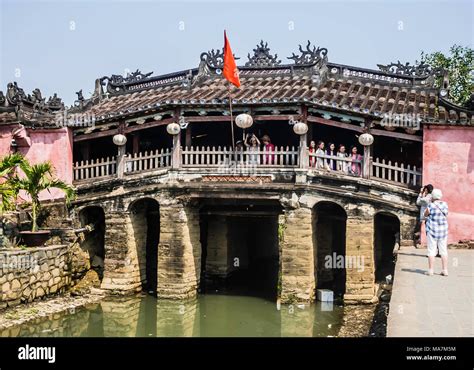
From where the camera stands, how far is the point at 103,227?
18.0m

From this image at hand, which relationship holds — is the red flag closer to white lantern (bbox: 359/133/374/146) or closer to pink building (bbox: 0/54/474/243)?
pink building (bbox: 0/54/474/243)

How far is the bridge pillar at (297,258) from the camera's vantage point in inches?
571

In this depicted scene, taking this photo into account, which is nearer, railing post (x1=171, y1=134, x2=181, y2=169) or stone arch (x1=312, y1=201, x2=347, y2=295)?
railing post (x1=171, y1=134, x2=181, y2=169)

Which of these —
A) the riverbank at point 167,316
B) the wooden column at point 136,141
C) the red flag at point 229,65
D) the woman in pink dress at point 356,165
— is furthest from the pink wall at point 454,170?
the wooden column at point 136,141

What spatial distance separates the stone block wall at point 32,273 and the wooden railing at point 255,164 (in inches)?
105

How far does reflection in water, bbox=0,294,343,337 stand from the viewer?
13047 mm

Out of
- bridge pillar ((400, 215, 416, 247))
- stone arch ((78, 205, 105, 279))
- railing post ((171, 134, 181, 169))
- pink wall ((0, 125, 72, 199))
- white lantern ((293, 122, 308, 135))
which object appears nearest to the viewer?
bridge pillar ((400, 215, 416, 247))

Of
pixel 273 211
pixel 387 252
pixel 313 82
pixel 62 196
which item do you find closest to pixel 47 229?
pixel 62 196

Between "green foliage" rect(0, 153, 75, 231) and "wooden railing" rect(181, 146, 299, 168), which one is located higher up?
"wooden railing" rect(181, 146, 299, 168)

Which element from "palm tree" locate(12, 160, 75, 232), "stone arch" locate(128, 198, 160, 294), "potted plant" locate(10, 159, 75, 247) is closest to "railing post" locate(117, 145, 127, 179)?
"stone arch" locate(128, 198, 160, 294)

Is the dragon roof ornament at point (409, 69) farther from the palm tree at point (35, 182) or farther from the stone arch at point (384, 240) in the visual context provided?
the palm tree at point (35, 182)

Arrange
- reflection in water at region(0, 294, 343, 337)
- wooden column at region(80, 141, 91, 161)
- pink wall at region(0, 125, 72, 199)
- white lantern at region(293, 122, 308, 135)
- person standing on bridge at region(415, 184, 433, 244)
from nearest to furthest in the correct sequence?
1. person standing on bridge at region(415, 184, 433, 244)
2. reflection in water at region(0, 294, 343, 337)
3. white lantern at region(293, 122, 308, 135)
4. pink wall at region(0, 125, 72, 199)
5. wooden column at region(80, 141, 91, 161)

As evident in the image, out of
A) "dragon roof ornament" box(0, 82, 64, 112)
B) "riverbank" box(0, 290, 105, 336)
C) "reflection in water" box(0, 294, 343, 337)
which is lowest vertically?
"reflection in water" box(0, 294, 343, 337)
